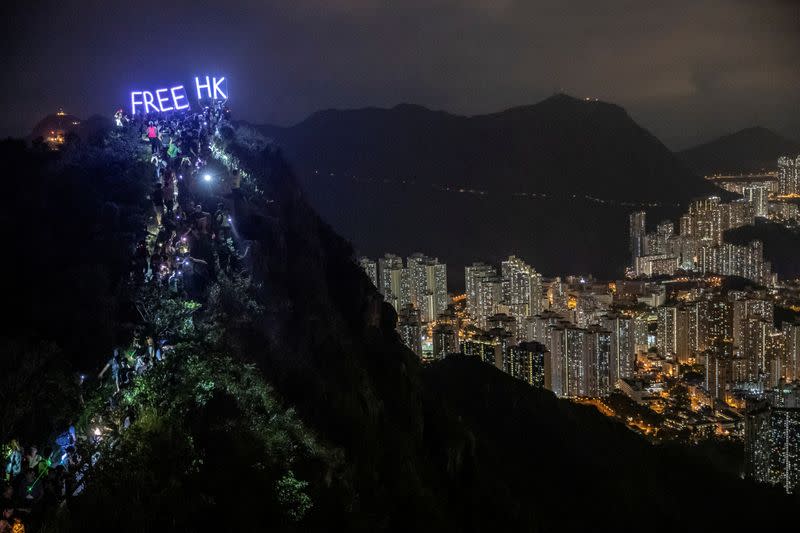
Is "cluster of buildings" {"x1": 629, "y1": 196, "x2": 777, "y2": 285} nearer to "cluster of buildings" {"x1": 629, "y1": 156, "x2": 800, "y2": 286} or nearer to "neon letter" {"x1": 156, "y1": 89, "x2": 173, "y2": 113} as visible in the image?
"cluster of buildings" {"x1": 629, "y1": 156, "x2": 800, "y2": 286}

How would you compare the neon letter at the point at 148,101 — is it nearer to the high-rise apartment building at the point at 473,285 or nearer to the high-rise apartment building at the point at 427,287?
the high-rise apartment building at the point at 427,287

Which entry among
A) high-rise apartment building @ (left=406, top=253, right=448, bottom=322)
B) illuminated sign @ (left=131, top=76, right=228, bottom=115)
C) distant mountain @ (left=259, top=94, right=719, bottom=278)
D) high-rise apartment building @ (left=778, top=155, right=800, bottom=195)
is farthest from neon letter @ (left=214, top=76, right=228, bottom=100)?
high-rise apartment building @ (left=778, top=155, right=800, bottom=195)

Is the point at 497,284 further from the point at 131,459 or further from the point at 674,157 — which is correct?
the point at 674,157

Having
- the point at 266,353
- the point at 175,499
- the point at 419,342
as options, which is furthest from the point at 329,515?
the point at 419,342

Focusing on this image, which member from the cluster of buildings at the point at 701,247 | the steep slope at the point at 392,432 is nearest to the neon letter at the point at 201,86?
the steep slope at the point at 392,432

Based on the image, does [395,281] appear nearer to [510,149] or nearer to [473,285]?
[473,285]

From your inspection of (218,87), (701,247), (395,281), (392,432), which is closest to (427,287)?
(395,281)
